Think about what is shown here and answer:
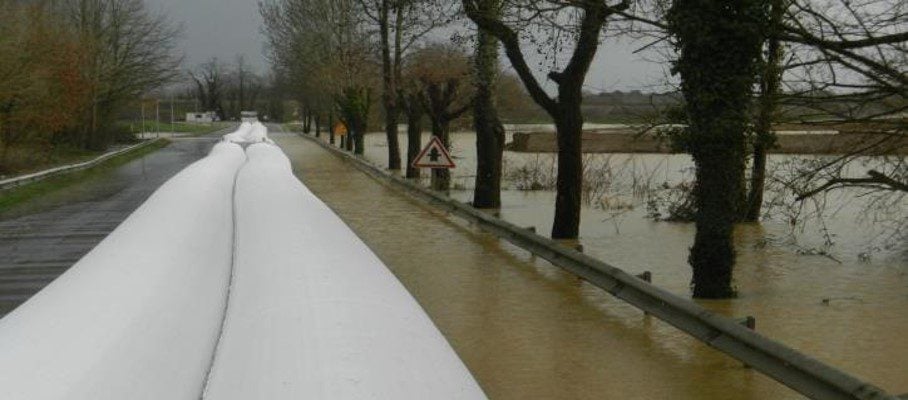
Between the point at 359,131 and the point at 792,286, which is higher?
the point at 359,131

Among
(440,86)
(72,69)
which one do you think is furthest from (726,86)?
(72,69)

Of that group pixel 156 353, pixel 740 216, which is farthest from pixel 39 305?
pixel 740 216

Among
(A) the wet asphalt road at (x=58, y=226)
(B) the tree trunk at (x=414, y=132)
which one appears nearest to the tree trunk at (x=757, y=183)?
(A) the wet asphalt road at (x=58, y=226)

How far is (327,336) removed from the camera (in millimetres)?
5387

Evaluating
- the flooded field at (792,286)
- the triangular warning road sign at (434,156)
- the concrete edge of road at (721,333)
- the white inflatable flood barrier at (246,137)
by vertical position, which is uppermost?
the triangular warning road sign at (434,156)

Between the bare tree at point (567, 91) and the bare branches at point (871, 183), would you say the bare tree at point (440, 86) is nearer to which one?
the bare tree at point (567, 91)

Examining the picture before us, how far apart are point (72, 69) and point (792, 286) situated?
37.4m

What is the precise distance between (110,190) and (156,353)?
2198cm

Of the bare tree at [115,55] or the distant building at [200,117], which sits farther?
the distant building at [200,117]

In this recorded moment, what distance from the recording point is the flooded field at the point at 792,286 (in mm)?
8234

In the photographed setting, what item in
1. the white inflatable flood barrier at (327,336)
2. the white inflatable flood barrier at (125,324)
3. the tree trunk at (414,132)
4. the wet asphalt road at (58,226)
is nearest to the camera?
the white inflatable flood barrier at (327,336)

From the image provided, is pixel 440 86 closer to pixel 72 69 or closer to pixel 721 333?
pixel 72 69

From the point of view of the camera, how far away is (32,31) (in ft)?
117

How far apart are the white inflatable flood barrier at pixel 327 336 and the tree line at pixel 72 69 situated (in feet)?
86.6
